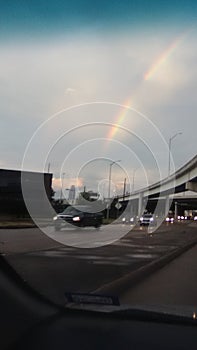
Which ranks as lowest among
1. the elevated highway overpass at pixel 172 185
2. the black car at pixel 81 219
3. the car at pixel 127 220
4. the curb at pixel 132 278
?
the curb at pixel 132 278

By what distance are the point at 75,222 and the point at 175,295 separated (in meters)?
24.0

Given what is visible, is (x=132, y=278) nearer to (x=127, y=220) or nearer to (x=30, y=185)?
(x=30, y=185)

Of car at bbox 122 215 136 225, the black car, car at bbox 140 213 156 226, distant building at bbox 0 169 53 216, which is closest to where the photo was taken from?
distant building at bbox 0 169 53 216

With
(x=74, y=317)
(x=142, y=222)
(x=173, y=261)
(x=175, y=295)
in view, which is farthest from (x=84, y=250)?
(x=142, y=222)

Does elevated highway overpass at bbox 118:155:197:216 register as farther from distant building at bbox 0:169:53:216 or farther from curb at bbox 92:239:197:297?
curb at bbox 92:239:197:297

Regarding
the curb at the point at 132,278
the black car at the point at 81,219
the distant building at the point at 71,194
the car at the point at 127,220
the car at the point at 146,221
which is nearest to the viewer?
the curb at the point at 132,278

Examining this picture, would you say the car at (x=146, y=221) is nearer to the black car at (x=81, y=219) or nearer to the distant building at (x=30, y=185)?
the black car at (x=81, y=219)

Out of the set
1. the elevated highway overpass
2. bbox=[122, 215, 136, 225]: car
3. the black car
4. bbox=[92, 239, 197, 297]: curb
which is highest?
the elevated highway overpass

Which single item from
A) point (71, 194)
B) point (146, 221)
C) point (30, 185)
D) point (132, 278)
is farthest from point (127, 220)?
point (132, 278)

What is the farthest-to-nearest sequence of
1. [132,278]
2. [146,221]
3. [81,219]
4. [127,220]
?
[146,221] < [127,220] < [81,219] < [132,278]

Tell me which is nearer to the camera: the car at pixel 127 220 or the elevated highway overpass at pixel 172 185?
the car at pixel 127 220

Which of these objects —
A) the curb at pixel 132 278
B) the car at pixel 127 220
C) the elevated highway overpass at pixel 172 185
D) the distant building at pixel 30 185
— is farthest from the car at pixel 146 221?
the distant building at pixel 30 185

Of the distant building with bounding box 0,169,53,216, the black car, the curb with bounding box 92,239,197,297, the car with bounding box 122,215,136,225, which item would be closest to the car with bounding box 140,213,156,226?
the car with bounding box 122,215,136,225

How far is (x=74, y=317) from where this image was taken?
570 cm
